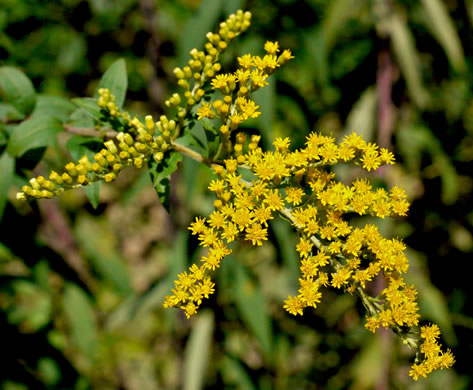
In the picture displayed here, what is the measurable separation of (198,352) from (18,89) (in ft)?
6.25

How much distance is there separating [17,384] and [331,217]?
2058 mm

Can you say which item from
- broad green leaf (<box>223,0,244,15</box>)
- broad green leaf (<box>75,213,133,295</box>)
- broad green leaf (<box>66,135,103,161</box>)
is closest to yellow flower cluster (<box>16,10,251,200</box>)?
broad green leaf (<box>66,135,103,161</box>)

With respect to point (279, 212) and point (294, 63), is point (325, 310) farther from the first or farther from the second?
point (279, 212)

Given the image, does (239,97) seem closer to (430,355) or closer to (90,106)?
(90,106)

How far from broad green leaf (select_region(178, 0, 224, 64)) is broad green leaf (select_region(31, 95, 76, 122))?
0.72m

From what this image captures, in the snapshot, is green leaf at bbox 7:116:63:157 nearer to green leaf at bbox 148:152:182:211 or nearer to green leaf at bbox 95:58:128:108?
green leaf at bbox 95:58:128:108

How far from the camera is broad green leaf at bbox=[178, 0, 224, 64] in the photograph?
2447 millimetres

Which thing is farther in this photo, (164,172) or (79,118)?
(79,118)

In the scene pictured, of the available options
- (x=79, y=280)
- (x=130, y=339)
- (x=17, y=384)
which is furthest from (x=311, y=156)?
(x=130, y=339)

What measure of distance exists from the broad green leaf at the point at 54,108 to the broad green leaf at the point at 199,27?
72 cm

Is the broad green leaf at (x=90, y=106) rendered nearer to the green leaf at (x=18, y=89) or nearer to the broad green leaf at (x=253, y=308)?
the green leaf at (x=18, y=89)

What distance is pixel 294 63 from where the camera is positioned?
3.58m

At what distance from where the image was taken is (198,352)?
119 inches

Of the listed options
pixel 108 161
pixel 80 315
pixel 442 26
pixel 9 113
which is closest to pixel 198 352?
pixel 80 315
